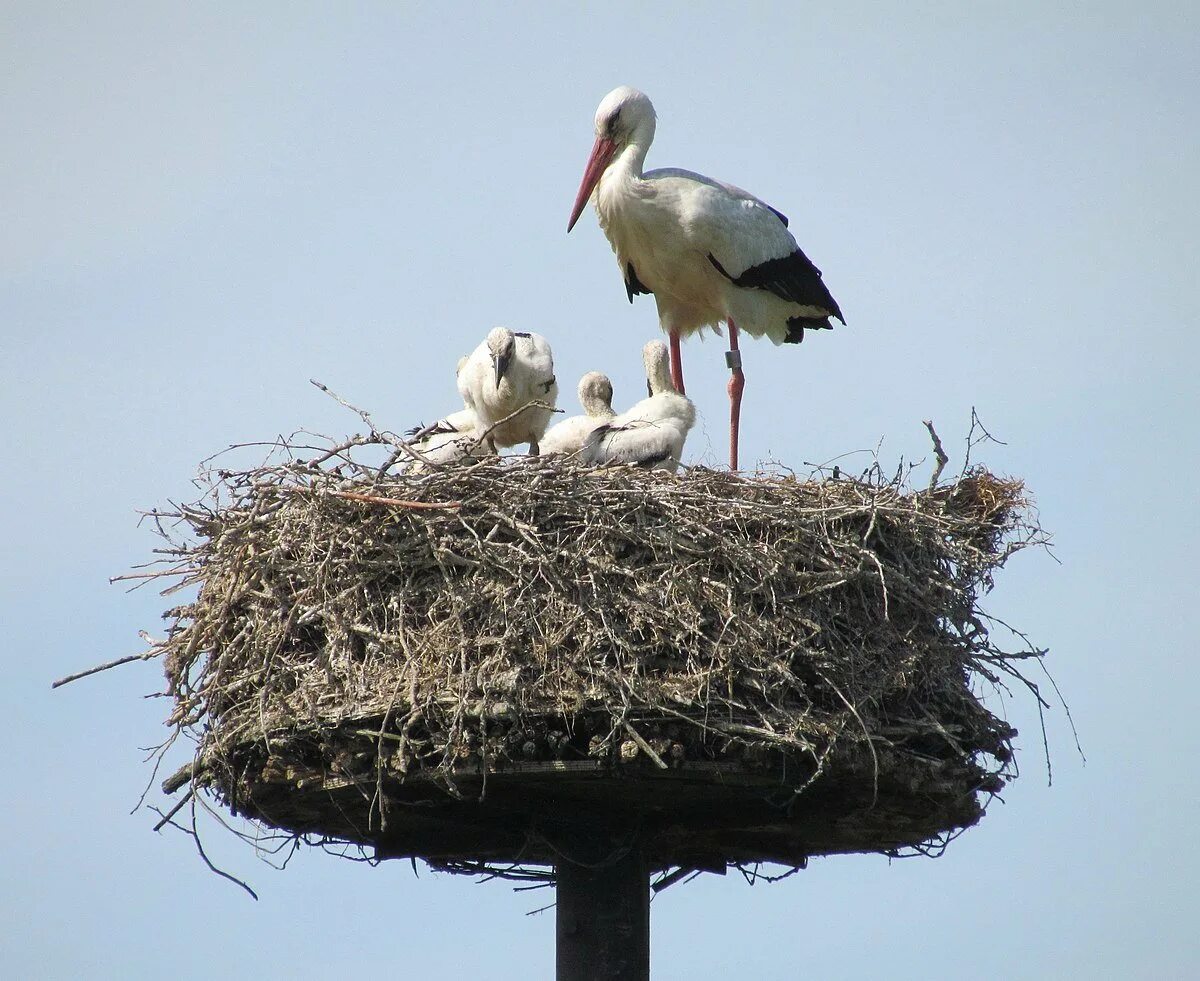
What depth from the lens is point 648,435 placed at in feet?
32.8

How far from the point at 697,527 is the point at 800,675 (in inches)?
28.5

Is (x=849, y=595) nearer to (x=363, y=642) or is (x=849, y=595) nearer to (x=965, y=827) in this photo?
(x=965, y=827)

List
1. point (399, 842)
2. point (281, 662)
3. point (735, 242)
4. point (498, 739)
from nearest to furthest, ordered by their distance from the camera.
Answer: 1. point (498, 739)
2. point (281, 662)
3. point (399, 842)
4. point (735, 242)

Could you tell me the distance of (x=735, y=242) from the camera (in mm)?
11164

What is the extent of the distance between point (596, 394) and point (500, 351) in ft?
1.99

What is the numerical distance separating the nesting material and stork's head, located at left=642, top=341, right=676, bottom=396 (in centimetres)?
270

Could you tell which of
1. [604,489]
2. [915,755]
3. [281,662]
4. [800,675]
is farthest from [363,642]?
[915,755]

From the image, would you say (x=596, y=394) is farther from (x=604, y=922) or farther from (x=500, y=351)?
(x=604, y=922)

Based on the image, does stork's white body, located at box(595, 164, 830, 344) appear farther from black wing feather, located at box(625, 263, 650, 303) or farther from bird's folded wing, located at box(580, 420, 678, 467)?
bird's folded wing, located at box(580, 420, 678, 467)

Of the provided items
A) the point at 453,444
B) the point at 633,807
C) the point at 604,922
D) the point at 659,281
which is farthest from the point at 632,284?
the point at 604,922

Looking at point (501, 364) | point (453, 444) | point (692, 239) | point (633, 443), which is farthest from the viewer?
point (501, 364)

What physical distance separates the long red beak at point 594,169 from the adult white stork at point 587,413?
0.91m

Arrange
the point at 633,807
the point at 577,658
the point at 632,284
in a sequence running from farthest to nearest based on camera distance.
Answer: the point at 632,284
the point at 633,807
the point at 577,658

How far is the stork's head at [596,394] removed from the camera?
1112cm
